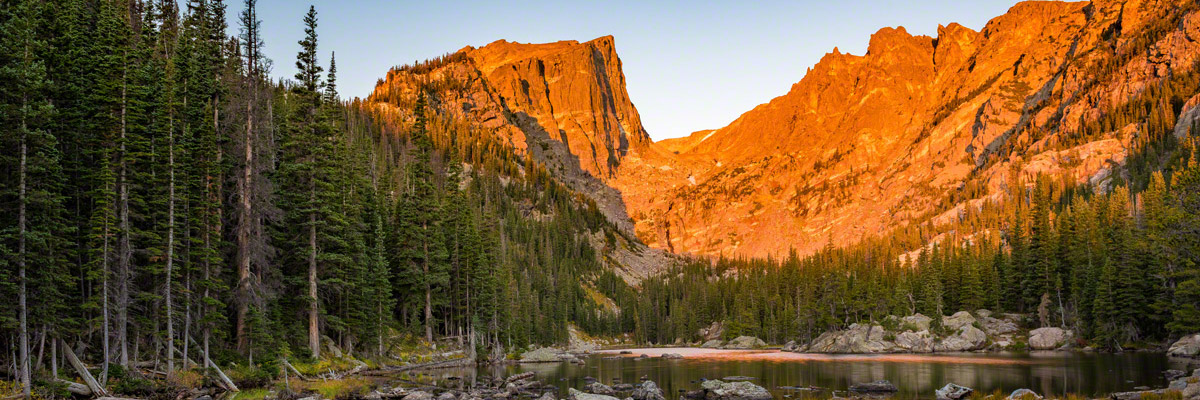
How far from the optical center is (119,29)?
32000mm

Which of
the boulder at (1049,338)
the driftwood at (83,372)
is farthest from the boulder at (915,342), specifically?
the driftwood at (83,372)

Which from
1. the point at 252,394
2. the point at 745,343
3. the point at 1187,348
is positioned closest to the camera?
the point at 252,394

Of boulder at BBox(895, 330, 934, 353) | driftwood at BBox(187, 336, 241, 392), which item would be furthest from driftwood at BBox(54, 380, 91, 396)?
boulder at BBox(895, 330, 934, 353)

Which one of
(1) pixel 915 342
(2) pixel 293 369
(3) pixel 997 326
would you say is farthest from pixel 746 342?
(2) pixel 293 369

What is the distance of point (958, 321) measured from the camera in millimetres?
88312

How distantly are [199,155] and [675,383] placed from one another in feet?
103

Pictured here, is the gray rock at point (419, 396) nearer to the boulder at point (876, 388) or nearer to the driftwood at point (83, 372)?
the driftwood at point (83, 372)

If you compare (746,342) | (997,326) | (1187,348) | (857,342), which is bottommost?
(746,342)

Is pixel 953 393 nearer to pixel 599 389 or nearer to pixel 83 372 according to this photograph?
pixel 599 389

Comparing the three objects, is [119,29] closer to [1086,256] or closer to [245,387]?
[245,387]

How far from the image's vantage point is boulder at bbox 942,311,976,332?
87.0m

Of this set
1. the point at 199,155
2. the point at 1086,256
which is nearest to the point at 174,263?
the point at 199,155

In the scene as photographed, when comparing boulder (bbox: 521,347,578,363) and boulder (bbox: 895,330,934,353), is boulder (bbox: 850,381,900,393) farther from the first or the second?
boulder (bbox: 895,330,934,353)

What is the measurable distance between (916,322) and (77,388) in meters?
90.0
